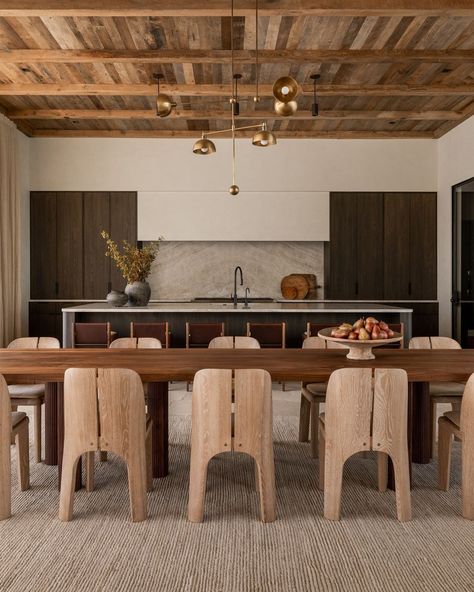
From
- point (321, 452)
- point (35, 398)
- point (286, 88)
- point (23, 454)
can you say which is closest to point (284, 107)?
point (286, 88)

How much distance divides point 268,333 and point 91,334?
1.75 metres

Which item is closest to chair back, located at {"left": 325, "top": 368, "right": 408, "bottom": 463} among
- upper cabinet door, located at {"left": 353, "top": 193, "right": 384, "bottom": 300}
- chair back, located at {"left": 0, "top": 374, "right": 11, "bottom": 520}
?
chair back, located at {"left": 0, "top": 374, "right": 11, "bottom": 520}

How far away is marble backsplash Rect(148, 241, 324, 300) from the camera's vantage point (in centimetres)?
816

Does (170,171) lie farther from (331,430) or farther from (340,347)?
(331,430)

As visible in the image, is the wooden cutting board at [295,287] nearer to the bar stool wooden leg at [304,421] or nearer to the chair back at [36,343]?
the bar stool wooden leg at [304,421]

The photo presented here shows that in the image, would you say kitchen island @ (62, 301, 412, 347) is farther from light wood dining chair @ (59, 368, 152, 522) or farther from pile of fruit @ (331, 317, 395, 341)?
light wood dining chair @ (59, 368, 152, 522)

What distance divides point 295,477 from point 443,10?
11.2 feet

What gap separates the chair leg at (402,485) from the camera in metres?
2.60

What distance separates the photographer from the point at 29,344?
157 inches

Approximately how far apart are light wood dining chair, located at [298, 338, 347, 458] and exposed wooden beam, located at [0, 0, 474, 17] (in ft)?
7.84

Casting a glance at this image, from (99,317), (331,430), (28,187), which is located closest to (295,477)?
(331,430)

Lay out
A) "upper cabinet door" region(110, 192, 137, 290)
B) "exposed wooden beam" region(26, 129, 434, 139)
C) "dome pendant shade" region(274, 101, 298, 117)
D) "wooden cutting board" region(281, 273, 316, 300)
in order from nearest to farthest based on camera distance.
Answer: "dome pendant shade" region(274, 101, 298, 117), "exposed wooden beam" region(26, 129, 434, 139), "upper cabinet door" region(110, 192, 137, 290), "wooden cutting board" region(281, 273, 316, 300)

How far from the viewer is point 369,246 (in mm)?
7848

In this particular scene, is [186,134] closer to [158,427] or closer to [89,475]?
[158,427]
